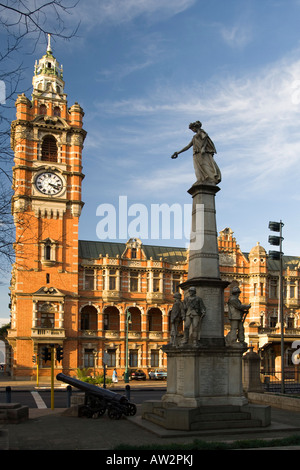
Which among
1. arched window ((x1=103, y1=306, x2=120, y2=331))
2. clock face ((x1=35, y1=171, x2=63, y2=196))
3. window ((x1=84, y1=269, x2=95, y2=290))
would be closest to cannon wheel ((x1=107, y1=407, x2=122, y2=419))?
clock face ((x1=35, y1=171, x2=63, y2=196))

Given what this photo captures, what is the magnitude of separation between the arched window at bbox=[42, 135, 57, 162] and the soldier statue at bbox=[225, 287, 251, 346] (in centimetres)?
4129

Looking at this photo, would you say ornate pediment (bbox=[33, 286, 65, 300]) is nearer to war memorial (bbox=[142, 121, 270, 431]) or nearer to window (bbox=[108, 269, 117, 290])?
window (bbox=[108, 269, 117, 290])

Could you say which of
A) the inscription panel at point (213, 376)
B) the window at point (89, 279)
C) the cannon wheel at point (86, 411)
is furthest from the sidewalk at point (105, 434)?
the window at point (89, 279)

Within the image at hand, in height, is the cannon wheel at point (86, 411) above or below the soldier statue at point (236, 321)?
below

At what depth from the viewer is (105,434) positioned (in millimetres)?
14539

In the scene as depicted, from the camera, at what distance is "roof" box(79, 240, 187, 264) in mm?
58612

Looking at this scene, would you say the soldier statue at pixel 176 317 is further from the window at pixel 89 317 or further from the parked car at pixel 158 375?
the window at pixel 89 317

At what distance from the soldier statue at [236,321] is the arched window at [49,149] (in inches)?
1625

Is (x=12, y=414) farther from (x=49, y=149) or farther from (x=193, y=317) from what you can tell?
(x=49, y=149)

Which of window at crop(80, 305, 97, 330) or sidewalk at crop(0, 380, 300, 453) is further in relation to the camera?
window at crop(80, 305, 97, 330)

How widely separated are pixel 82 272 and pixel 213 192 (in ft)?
131

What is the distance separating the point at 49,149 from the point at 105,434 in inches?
1740

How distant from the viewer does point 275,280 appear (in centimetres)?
6431

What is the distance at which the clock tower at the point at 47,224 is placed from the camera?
5019 centimetres
